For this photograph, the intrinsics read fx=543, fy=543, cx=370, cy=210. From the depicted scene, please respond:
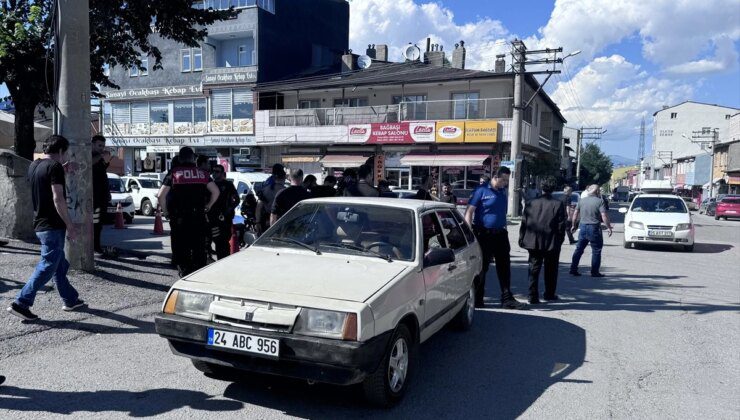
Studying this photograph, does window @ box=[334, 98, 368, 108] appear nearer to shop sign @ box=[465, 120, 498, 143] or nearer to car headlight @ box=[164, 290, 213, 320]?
shop sign @ box=[465, 120, 498, 143]

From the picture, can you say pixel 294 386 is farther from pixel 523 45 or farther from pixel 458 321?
pixel 523 45

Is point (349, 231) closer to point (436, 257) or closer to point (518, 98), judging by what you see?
point (436, 257)

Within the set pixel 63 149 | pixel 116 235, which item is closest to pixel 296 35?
pixel 116 235

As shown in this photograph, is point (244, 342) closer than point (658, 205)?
Yes

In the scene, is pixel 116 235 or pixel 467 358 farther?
pixel 116 235

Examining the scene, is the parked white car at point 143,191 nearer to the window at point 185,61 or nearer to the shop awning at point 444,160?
the shop awning at point 444,160

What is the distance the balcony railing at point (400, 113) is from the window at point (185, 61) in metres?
7.32

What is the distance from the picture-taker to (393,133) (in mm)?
30828

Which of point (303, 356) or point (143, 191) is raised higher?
point (143, 191)

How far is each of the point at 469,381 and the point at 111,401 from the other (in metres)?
2.77

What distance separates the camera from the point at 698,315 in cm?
737

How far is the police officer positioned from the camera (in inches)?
250

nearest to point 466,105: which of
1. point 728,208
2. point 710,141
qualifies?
point 728,208

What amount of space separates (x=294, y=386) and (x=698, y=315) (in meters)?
5.95
